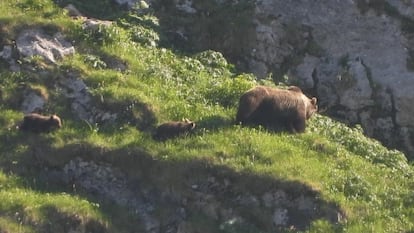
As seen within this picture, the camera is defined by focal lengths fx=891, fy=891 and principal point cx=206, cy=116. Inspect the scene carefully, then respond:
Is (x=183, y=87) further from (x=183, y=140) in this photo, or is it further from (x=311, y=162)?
(x=311, y=162)

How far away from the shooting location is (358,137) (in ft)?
66.8

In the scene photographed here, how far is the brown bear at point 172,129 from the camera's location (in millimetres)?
18531

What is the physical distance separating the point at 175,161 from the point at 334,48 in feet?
26.9

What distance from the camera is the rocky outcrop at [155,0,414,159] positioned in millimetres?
22875

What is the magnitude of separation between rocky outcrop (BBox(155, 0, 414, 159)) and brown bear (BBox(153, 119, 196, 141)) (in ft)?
16.7

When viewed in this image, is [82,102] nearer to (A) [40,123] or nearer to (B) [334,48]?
(A) [40,123]

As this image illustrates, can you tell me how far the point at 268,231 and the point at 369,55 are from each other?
8.80 m

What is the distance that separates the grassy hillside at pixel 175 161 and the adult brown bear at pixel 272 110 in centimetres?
39

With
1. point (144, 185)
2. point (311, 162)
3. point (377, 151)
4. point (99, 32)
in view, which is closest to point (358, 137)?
point (377, 151)

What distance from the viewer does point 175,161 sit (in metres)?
17.8

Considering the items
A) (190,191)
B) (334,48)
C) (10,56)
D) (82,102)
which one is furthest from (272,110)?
(10,56)

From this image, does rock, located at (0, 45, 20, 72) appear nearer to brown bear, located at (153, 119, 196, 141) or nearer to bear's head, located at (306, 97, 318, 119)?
brown bear, located at (153, 119, 196, 141)

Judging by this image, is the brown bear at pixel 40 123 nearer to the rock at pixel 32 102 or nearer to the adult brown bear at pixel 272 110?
the rock at pixel 32 102

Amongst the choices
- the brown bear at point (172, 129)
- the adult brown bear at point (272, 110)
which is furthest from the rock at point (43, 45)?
the adult brown bear at point (272, 110)
